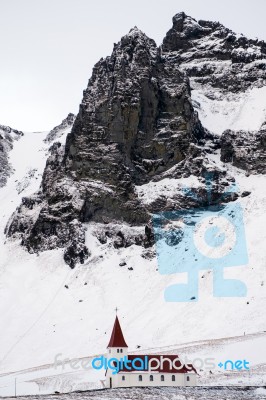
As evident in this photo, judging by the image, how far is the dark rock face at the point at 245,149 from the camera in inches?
4338

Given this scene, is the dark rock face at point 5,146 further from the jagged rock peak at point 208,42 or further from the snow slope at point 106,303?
the snow slope at point 106,303

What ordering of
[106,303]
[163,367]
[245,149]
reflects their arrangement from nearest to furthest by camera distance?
[163,367]
[106,303]
[245,149]

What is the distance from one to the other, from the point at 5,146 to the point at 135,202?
83.6 meters

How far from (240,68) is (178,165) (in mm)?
36050

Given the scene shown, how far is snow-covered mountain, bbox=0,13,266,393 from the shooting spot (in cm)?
7800

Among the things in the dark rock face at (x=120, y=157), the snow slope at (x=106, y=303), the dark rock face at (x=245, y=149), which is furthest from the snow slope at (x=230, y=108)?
the snow slope at (x=106, y=303)

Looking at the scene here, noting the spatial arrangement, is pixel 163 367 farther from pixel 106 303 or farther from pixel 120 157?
pixel 120 157

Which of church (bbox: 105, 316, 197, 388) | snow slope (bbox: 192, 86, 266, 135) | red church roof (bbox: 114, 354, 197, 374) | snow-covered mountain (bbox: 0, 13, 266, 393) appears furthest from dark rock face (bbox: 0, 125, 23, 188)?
red church roof (bbox: 114, 354, 197, 374)

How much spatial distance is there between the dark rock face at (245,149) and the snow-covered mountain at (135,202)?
201 millimetres

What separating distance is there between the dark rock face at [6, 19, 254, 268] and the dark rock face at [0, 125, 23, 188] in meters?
42.0

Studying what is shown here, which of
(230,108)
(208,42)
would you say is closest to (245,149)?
(230,108)

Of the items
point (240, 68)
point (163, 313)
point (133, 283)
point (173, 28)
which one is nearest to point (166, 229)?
point (133, 283)

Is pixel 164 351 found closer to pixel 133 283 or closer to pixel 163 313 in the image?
pixel 163 313

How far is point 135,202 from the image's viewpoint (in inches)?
4139
